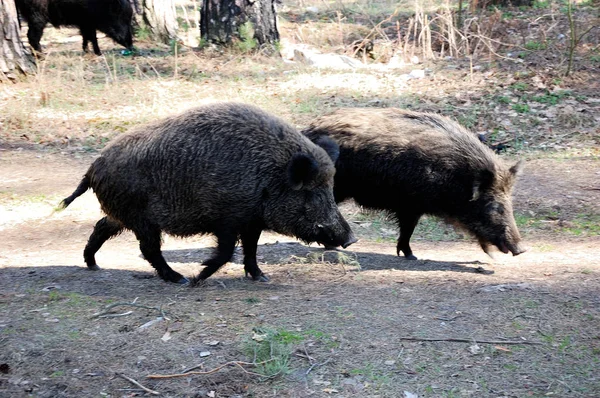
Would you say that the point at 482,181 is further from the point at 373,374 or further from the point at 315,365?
the point at 315,365

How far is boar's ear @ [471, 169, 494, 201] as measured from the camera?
269 inches

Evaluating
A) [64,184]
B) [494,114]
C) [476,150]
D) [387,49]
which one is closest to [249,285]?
[476,150]

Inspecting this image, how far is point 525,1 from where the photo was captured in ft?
53.7

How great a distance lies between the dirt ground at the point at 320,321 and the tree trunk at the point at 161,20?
8.97 metres

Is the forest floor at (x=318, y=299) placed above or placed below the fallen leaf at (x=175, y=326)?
below

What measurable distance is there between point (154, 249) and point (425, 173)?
267 centimetres

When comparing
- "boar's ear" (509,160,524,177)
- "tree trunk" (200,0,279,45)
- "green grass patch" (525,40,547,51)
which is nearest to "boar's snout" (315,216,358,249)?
"boar's ear" (509,160,524,177)

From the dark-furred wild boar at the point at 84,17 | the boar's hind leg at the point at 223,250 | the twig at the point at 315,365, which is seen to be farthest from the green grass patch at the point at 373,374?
the dark-furred wild boar at the point at 84,17

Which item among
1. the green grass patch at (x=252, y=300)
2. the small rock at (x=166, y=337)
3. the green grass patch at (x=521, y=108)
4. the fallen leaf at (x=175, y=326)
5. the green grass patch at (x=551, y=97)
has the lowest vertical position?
the green grass patch at (x=521, y=108)

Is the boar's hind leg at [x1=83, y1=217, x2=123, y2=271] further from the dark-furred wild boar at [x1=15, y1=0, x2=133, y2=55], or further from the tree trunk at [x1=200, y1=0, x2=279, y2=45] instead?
the dark-furred wild boar at [x1=15, y1=0, x2=133, y2=55]

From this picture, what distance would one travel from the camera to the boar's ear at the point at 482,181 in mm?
6825

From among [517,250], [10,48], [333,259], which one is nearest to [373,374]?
[333,259]

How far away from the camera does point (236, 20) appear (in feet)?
44.9

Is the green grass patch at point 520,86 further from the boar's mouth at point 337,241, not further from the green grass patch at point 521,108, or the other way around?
the boar's mouth at point 337,241
